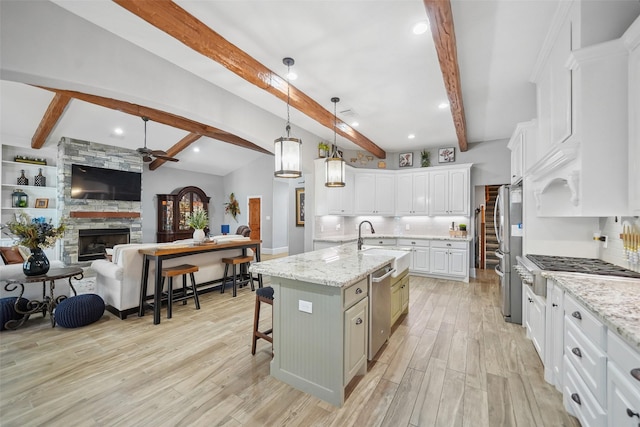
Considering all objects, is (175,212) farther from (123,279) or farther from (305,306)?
(305,306)

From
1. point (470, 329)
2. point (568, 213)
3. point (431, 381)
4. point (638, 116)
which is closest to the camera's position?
point (638, 116)

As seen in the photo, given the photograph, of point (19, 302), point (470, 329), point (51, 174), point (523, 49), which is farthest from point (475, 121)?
point (51, 174)

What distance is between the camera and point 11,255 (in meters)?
3.98

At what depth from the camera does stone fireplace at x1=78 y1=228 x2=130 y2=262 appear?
6441 millimetres

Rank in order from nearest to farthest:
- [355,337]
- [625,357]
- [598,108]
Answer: [625,357] < [598,108] < [355,337]

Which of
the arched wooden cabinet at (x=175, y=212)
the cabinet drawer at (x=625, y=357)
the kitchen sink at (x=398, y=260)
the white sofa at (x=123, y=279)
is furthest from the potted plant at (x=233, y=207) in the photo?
the cabinet drawer at (x=625, y=357)

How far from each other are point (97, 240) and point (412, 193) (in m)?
7.89

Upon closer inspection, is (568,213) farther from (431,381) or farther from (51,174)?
(51,174)

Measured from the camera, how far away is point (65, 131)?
19.5 feet

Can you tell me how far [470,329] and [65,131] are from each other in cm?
857

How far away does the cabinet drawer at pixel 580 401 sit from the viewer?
1.34 meters

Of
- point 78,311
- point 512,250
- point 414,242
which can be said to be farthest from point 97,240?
point 512,250

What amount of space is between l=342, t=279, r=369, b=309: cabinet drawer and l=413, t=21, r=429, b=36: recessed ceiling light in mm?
2260

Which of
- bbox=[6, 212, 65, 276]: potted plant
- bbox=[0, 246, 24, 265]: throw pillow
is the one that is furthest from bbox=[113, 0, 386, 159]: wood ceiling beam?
bbox=[0, 246, 24, 265]: throw pillow
